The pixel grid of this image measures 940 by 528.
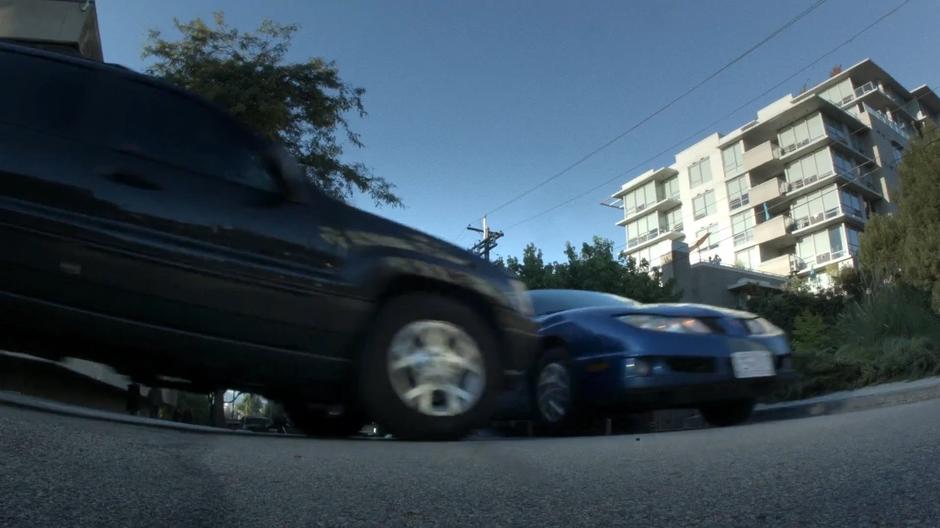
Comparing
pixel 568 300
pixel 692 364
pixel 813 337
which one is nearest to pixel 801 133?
pixel 813 337

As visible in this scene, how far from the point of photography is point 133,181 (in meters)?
3.18

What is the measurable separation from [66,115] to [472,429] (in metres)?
2.69

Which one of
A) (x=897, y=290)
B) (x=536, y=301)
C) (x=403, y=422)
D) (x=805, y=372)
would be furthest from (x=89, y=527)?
(x=897, y=290)

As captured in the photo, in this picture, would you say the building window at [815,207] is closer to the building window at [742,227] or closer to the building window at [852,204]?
the building window at [852,204]

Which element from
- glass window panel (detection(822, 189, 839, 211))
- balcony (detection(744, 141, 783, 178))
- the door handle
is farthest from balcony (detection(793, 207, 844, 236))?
the door handle

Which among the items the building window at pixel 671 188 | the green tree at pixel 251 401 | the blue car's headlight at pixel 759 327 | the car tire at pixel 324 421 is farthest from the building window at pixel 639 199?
the car tire at pixel 324 421

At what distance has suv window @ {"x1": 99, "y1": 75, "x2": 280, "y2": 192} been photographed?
3.36 metres

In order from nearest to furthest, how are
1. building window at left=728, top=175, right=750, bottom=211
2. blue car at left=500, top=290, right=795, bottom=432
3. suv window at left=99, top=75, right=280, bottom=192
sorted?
suv window at left=99, top=75, right=280, bottom=192 → blue car at left=500, top=290, right=795, bottom=432 → building window at left=728, top=175, right=750, bottom=211

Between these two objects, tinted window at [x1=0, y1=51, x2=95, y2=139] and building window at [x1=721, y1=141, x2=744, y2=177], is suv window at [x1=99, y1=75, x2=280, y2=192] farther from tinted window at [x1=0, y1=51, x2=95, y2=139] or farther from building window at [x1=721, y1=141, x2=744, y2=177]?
building window at [x1=721, y1=141, x2=744, y2=177]

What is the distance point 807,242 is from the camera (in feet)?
144

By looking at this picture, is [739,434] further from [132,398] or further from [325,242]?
[132,398]

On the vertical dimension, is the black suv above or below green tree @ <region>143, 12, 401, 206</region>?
below

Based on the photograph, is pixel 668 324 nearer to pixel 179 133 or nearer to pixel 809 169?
pixel 179 133

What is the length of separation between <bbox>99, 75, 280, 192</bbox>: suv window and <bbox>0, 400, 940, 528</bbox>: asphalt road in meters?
1.36
